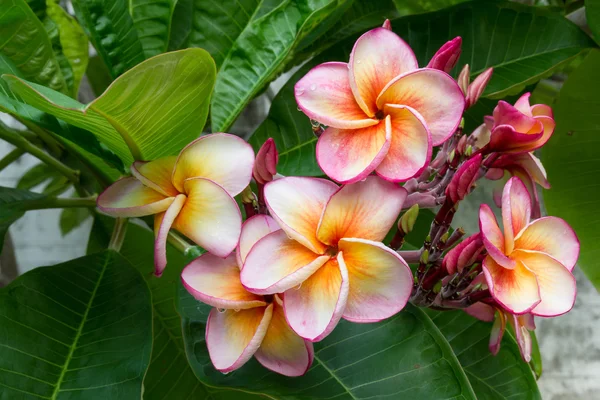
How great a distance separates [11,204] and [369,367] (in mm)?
439

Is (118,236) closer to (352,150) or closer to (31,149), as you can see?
(31,149)

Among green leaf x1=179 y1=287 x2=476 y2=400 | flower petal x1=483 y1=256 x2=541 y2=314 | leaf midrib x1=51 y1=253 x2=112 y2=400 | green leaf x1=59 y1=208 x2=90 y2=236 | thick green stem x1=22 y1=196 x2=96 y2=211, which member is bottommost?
green leaf x1=59 y1=208 x2=90 y2=236

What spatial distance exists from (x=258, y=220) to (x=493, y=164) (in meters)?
0.19

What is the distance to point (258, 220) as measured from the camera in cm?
38

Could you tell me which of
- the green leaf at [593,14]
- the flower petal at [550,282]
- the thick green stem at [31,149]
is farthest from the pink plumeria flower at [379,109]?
the thick green stem at [31,149]

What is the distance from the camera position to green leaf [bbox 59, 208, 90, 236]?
1179 mm

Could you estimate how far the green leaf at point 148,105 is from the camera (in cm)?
35

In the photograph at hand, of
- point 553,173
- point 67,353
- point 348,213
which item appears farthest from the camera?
point 553,173

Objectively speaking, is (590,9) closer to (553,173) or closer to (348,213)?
(553,173)

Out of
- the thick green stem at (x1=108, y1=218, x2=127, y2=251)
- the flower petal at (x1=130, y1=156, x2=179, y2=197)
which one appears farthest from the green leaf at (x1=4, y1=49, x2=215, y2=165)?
the thick green stem at (x1=108, y1=218, x2=127, y2=251)

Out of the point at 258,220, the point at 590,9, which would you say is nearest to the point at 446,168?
the point at 258,220

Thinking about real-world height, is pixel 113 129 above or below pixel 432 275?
above

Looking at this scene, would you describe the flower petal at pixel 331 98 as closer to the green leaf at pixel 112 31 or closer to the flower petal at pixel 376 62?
the flower petal at pixel 376 62

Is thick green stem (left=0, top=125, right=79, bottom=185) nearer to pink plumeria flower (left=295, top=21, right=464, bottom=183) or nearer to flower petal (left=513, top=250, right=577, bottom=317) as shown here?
pink plumeria flower (left=295, top=21, right=464, bottom=183)
